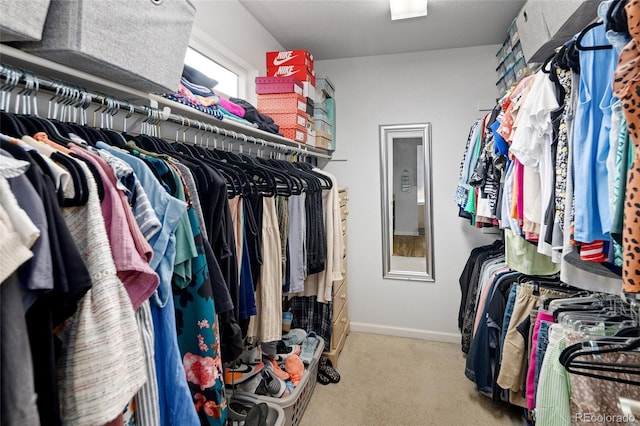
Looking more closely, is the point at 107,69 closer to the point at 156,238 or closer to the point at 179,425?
the point at 156,238

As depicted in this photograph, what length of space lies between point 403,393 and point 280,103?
2.12m

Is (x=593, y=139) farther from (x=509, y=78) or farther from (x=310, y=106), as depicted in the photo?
(x=310, y=106)

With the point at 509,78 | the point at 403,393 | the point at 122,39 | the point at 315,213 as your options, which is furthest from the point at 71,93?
the point at 509,78

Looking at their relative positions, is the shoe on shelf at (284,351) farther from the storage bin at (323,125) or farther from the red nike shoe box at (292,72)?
the red nike shoe box at (292,72)

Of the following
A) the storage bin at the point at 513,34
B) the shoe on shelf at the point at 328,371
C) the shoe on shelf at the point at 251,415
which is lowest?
the shoe on shelf at the point at 328,371

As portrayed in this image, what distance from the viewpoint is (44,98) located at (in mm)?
1124

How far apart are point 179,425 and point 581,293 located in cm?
176

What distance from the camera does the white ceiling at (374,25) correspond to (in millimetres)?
2250

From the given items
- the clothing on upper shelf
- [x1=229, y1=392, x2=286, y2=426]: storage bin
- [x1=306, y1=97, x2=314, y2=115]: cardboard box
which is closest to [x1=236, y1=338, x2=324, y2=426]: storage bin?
[x1=229, y1=392, x2=286, y2=426]: storage bin

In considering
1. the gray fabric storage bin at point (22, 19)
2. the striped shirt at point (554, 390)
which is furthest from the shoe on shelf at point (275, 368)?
the gray fabric storage bin at point (22, 19)

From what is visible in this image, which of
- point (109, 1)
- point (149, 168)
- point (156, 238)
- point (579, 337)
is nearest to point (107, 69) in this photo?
point (109, 1)

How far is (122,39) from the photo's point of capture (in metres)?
0.90

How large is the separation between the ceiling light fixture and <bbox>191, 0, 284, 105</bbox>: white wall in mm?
964

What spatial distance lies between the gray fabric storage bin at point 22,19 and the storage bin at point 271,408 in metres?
1.51
